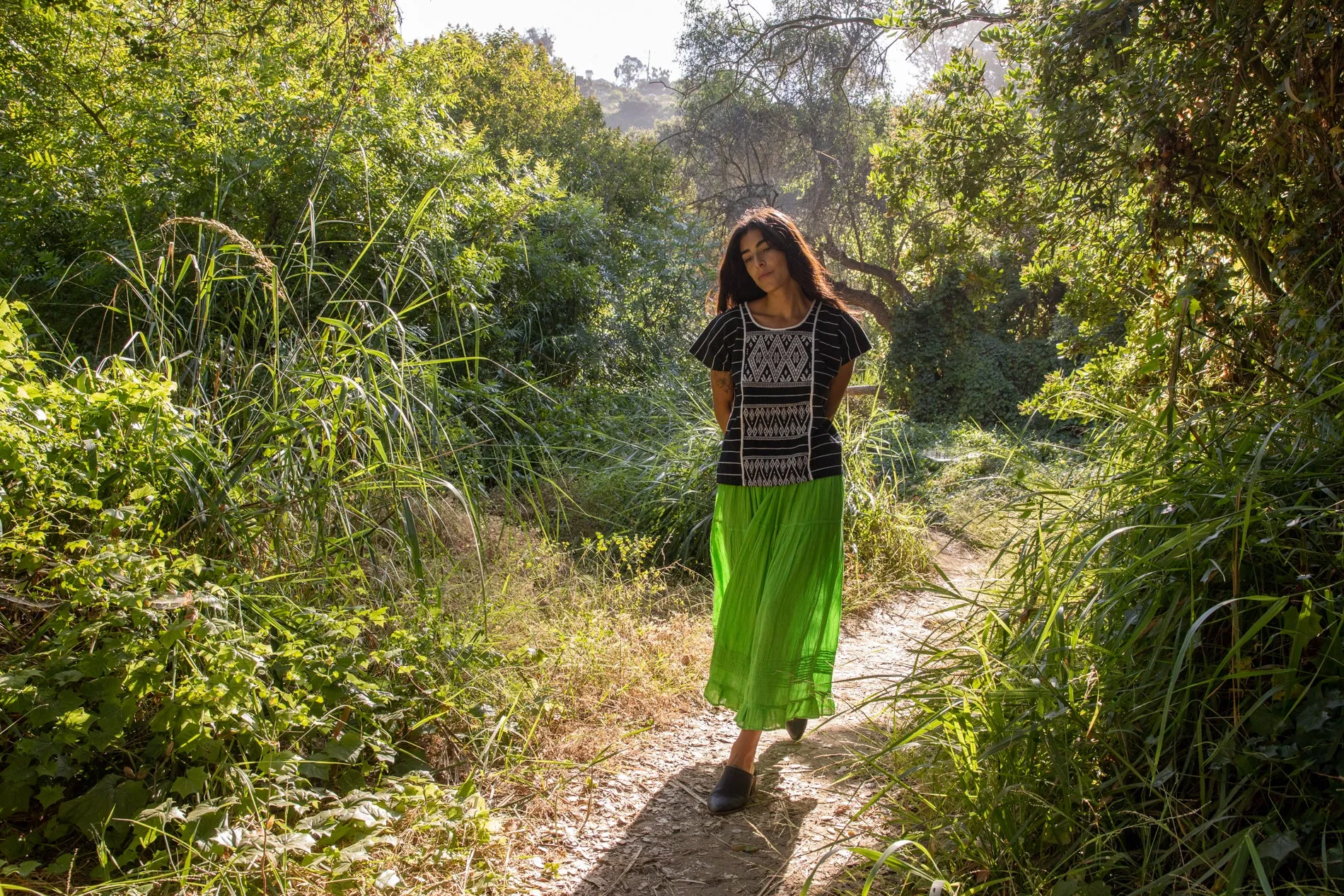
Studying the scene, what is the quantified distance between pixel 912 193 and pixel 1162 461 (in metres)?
2.76

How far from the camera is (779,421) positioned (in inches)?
124

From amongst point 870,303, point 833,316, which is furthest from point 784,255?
point 870,303

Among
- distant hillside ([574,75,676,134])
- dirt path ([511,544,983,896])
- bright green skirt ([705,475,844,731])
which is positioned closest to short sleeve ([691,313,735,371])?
bright green skirt ([705,475,844,731])

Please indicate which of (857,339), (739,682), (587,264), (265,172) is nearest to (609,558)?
(739,682)

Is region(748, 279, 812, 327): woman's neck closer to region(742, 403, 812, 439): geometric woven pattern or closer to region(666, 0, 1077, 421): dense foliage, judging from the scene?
region(742, 403, 812, 439): geometric woven pattern

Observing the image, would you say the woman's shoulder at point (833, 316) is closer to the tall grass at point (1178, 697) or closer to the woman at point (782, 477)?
the woman at point (782, 477)

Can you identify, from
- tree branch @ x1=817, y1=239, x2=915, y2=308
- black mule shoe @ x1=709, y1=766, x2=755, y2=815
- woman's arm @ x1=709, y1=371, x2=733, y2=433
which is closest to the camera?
black mule shoe @ x1=709, y1=766, x2=755, y2=815

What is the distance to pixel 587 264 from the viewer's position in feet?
29.2

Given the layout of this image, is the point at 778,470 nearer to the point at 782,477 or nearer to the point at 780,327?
the point at 782,477

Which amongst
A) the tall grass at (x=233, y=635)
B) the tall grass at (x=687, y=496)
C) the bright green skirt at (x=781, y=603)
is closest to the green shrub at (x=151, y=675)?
the tall grass at (x=233, y=635)

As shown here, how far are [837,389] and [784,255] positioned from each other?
0.54 m

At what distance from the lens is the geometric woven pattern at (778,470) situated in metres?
3.11

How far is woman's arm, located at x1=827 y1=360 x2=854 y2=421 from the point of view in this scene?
3.25 m

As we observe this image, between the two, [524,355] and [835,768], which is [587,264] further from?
[835,768]
